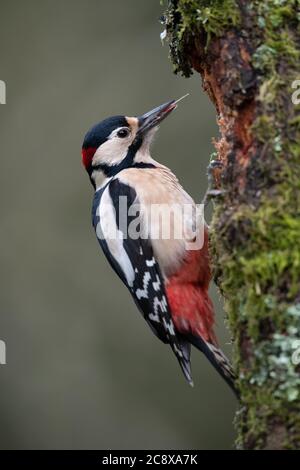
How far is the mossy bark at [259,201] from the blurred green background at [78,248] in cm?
263

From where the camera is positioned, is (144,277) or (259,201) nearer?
(259,201)

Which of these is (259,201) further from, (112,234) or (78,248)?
(78,248)

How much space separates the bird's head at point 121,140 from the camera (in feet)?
12.2

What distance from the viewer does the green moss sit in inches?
106

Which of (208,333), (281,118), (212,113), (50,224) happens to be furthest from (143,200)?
(50,224)

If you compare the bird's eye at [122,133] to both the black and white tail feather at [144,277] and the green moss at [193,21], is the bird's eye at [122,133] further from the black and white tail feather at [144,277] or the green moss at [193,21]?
the green moss at [193,21]

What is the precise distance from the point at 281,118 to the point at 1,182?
404cm

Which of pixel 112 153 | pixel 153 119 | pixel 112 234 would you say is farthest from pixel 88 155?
pixel 112 234

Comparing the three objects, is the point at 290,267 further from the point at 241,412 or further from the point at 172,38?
the point at 172,38

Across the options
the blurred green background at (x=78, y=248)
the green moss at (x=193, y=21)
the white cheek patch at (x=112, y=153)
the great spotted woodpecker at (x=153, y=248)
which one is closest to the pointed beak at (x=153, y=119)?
the great spotted woodpecker at (x=153, y=248)

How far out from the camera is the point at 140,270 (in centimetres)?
341

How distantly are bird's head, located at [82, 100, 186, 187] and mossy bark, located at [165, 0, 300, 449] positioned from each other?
907mm

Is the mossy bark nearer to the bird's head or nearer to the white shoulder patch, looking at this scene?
the white shoulder patch

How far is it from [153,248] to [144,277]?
136 millimetres
